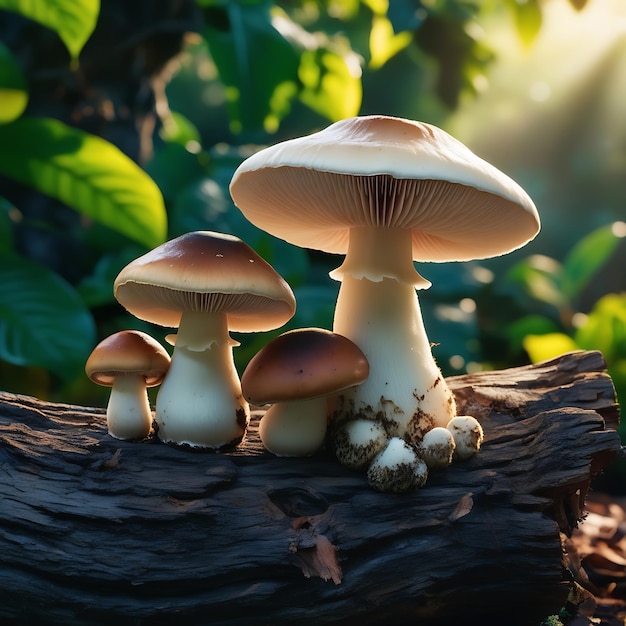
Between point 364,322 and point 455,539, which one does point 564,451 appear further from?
point 364,322

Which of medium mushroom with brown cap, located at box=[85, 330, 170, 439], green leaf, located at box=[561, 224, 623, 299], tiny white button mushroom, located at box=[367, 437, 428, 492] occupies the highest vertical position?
green leaf, located at box=[561, 224, 623, 299]

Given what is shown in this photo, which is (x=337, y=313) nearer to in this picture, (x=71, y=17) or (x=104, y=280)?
(x=71, y=17)

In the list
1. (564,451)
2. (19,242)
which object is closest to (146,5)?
(19,242)

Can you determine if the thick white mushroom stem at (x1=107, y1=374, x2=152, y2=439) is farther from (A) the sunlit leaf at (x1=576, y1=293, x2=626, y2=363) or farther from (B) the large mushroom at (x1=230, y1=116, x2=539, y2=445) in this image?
(A) the sunlit leaf at (x1=576, y1=293, x2=626, y2=363)

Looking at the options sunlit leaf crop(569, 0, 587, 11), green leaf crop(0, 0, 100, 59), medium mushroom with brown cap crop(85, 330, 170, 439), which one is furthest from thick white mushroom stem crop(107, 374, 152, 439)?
sunlit leaf crop(569, 0, 587, 11)

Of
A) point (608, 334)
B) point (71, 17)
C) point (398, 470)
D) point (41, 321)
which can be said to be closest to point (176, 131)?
point (71, 17)

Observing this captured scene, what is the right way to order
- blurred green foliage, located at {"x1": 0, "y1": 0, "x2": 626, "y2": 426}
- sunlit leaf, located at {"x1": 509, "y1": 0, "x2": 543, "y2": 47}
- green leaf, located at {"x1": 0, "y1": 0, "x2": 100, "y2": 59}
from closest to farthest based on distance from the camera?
green leaf, located at {"x1": 0, "y1": 0, "x2": 100, "y2": 59}, blurred green foliage, located at {"x1": 0, "y1": 0, "x2": 626, "y2": 426}, sunlit leaf, located at {"x1": 509, "y1": 0, "x2": 543, "y2": 47}

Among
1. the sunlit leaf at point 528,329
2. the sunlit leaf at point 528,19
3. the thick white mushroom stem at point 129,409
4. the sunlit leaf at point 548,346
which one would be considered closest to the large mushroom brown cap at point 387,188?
the thick white mushroom stem at point 129,409
